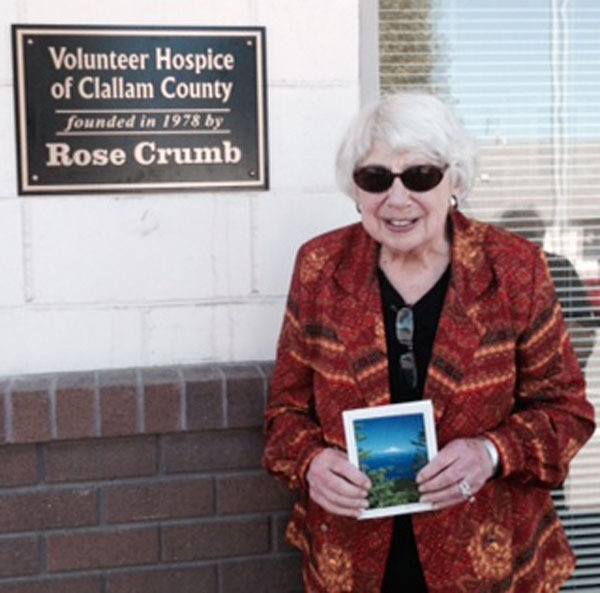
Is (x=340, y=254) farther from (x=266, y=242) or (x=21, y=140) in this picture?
(x=21, y=140)

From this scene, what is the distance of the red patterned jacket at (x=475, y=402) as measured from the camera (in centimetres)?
260

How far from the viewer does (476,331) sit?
8.57 feet

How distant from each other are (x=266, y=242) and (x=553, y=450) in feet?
3.71

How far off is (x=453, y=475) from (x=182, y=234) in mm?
1191

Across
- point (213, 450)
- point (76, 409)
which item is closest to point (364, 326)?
point (213, 450)

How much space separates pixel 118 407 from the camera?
10.4ft

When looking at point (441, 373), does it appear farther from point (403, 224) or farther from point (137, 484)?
point (137, 484)

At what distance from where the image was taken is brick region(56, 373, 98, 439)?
313 centimetres

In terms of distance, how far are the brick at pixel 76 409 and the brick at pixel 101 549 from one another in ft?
1.01

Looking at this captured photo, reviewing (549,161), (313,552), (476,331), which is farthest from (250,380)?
(549,161)

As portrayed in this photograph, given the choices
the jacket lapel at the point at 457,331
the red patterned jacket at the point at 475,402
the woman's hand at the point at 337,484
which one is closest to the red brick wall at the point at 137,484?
the red patterned jacket at the point at 475,402

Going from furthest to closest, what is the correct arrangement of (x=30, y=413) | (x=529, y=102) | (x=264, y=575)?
(x=529, y=102), (x=264, y=575), (x=30, y=413)

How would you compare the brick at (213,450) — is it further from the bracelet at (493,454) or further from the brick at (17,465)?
the bracelet at (493,454)

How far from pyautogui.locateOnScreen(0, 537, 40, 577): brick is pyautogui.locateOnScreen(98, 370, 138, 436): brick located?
1.28ft
